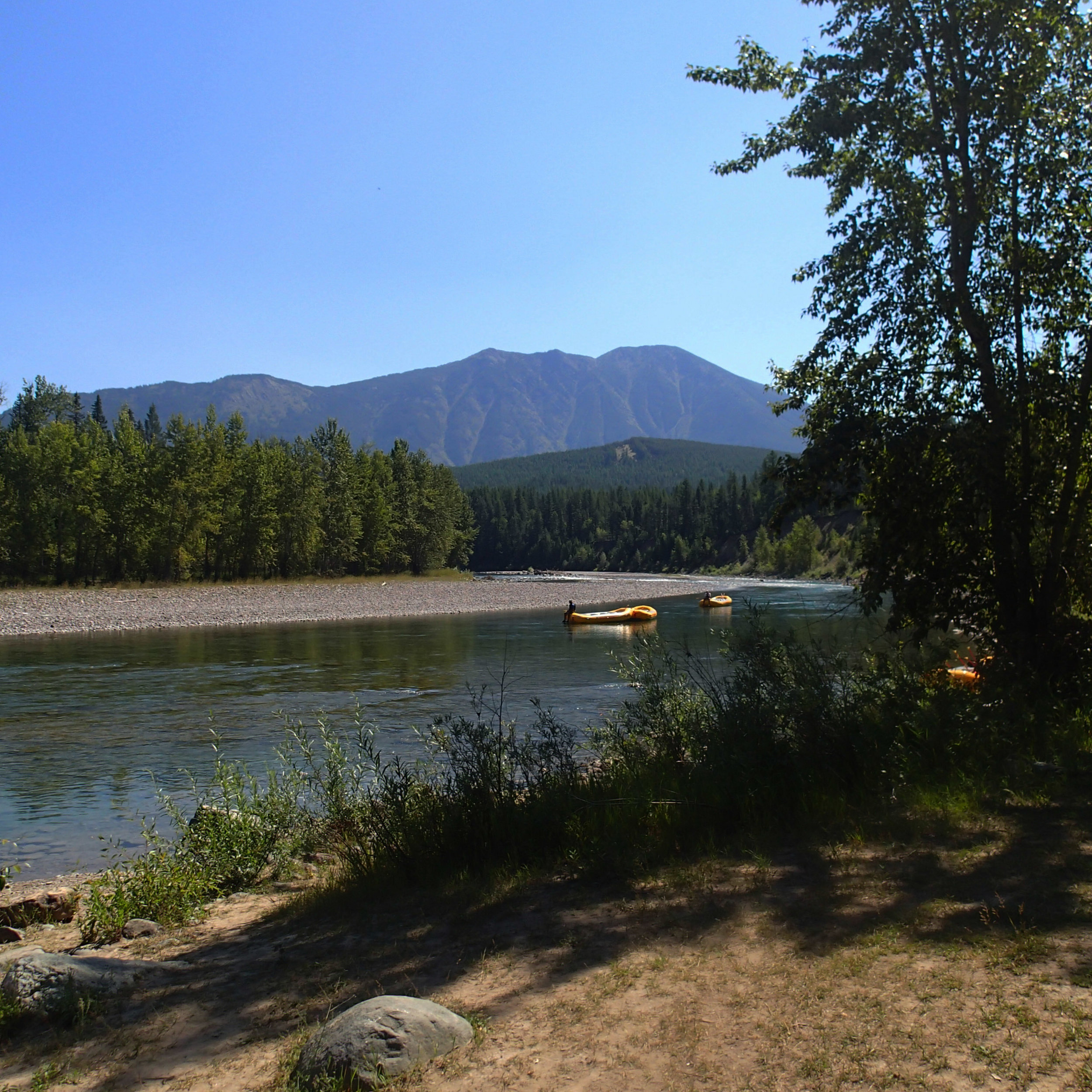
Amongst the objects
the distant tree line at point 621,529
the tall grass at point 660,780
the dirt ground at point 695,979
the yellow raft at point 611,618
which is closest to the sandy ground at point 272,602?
the yellow raft at point 611,618

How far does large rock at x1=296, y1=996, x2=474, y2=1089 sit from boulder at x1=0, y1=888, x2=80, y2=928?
17.2ft

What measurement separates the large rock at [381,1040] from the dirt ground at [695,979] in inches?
4.6

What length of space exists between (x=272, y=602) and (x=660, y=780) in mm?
58231

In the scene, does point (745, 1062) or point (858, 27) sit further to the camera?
point (858, 27)

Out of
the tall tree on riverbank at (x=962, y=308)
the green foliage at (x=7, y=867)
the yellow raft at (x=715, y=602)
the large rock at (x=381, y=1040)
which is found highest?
the tall tree on riverbank at (x=962, y=308)

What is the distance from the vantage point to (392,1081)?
4016 millimetres

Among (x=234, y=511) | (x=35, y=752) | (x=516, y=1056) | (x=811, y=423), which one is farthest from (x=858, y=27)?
(x=234, y=511)

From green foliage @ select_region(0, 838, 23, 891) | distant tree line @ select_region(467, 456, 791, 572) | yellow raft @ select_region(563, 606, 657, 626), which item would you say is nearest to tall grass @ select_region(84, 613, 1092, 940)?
green foliage @ select_region(0, 838, 23, 891)

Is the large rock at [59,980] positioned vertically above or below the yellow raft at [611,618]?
above

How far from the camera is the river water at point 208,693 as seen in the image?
13109 mm

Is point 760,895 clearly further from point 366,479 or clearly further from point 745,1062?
point 366,479

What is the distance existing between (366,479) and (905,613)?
92.6 m

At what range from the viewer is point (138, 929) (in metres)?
7.23

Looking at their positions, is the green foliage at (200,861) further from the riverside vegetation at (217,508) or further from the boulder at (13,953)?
the riverside vegetation at (217,508)
